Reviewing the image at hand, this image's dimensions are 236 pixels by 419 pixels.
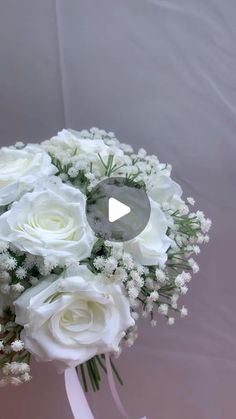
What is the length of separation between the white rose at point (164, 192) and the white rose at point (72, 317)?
0.16 meters

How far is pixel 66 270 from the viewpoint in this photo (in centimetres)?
64

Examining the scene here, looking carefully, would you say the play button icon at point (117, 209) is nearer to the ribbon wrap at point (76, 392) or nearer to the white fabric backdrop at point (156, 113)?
the ribbon wrap at point (76, 392)

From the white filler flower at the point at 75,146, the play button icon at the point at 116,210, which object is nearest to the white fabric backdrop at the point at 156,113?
the white filler flower at the point at 75,146

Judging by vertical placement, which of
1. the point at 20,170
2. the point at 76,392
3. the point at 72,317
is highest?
the point at 20,170

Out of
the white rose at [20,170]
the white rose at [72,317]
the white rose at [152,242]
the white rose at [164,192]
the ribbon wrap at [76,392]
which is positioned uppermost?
the white rose at [20,170]

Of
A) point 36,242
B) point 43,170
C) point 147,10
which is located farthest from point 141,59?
point 36,242

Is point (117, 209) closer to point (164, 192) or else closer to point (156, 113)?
point (164, 192)

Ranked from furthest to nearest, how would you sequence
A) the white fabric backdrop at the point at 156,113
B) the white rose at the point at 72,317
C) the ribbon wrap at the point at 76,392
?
the white fabric backdrop at the point at 156,113 → the ribbon wrap at the point at 76,392 → the white rose at the point at 72,317

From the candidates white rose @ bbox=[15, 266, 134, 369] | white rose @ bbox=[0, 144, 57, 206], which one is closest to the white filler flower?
Result: white rose @ bbox=[0, 144, 57, 206]

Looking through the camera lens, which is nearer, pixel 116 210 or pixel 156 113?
pixel 116 210

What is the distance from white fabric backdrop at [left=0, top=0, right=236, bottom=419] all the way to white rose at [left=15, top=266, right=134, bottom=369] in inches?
18.1

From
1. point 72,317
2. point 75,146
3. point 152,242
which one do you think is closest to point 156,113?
point 75,146

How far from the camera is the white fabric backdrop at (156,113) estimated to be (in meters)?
1.01

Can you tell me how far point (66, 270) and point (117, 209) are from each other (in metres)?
0.12
